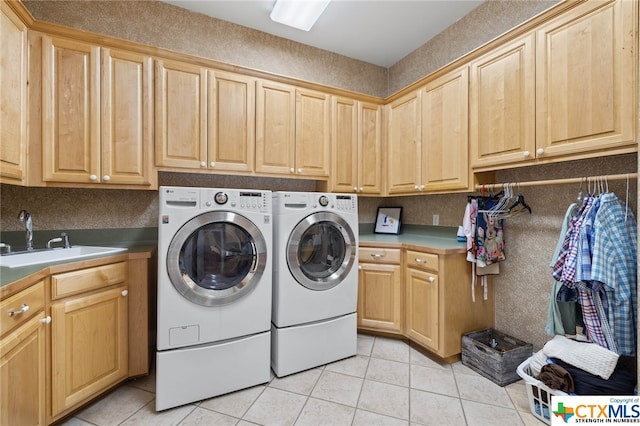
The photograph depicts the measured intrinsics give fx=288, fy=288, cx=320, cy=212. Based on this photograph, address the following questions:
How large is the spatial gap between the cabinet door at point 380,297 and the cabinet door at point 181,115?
1.62 metres

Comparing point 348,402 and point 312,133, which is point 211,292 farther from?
point 312,133

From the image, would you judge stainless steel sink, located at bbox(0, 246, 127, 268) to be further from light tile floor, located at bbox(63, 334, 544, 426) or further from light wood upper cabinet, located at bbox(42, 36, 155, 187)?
light tile floor, located at bbox(63, 334, 544, 426)

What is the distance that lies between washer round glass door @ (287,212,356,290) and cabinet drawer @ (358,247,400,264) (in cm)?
31

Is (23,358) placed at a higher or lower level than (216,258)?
lower

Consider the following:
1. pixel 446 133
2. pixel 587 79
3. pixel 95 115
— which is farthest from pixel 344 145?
pixel 95 115

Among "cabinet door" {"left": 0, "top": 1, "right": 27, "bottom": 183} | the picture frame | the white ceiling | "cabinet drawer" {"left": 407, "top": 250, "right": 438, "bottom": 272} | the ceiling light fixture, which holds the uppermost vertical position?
the white ceiling

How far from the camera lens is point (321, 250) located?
7.12 feet

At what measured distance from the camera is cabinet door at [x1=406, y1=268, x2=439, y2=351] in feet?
6.95

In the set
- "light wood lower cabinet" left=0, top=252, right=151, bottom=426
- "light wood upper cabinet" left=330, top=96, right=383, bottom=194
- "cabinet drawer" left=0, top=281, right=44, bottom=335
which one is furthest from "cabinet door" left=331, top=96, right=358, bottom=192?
"cabinet drawer" left=0, top=281, right=44, bottom=335

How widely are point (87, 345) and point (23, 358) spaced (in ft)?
1.22

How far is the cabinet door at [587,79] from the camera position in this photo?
1.37 metres

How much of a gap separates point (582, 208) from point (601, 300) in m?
0.48

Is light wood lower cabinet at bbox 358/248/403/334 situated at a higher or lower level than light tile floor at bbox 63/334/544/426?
higher

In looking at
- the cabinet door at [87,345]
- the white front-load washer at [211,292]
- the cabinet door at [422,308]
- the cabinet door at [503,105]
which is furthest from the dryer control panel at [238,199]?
the cabinet door at [503,105]
